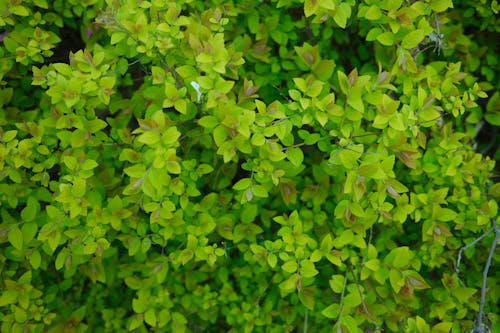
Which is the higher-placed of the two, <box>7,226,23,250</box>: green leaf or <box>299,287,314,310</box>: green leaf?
<box>7,226,23,250</box>: green leaf

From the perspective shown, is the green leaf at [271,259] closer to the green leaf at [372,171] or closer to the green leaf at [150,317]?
the green leaf at [372,171]

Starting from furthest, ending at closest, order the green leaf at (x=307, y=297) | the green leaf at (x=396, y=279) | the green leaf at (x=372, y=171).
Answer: the green leaf at (x=307, y=297)
the green leaf at (x=396, y=279)
the green leaf at (x=372, y=171)

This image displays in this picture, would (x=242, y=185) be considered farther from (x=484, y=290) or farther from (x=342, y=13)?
(x=484, y=290)

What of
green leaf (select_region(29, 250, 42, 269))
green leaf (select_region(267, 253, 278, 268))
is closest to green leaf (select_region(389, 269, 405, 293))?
green leaf (select_region(267, 253, 278, 268))

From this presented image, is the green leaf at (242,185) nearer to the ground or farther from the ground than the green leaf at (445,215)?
farther from the ground

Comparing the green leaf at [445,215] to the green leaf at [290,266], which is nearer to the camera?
A: the green leaf at [290,266]

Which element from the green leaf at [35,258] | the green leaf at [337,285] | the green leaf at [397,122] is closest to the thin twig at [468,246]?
the green leaf at [337,285]

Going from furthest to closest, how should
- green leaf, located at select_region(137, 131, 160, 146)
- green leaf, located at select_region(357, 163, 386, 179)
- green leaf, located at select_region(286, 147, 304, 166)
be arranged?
1. green leaf, located at select_region(286, 147, 304, 166)
2. green leaf, located at select_region(357, 163, 386, 179)
3. green leaf, located at select_region(137, 131, 160, 146)

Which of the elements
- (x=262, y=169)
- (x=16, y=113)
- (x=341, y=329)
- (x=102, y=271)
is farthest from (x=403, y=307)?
(x=16, y=113)

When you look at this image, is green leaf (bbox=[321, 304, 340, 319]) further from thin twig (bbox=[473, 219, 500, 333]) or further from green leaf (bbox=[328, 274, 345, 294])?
thin twig (bbox=[473, 219, 500, 333])
